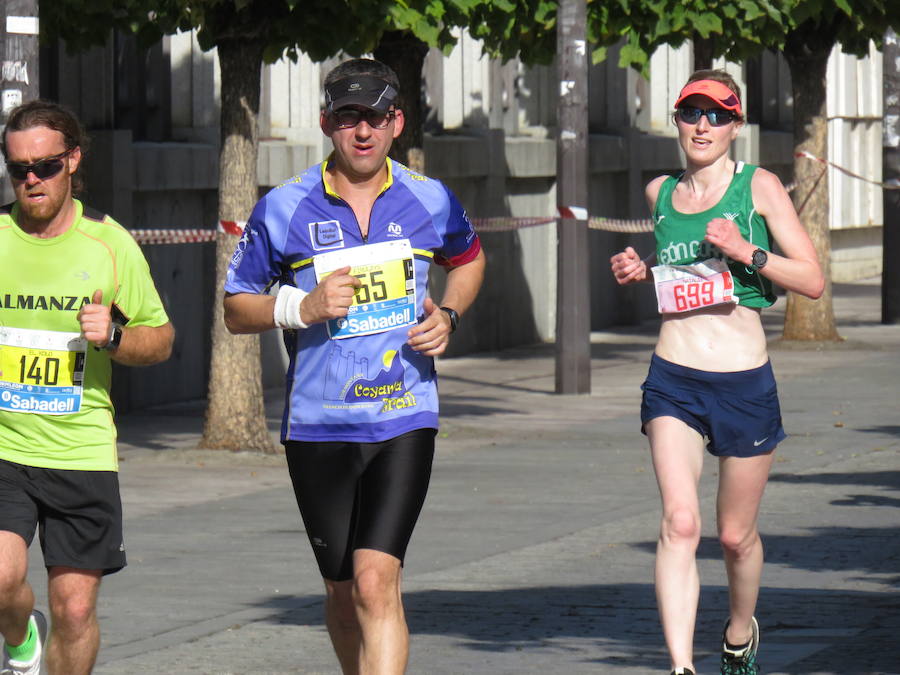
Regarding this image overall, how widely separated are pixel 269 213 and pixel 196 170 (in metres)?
11.8

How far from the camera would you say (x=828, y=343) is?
21703 mm

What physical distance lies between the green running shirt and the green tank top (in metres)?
1.82

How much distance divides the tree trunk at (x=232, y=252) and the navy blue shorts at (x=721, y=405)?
700cm

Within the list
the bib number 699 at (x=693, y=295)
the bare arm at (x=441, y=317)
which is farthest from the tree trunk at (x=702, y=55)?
the bare arm at (x=441, y=317)

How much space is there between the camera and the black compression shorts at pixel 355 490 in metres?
5.95

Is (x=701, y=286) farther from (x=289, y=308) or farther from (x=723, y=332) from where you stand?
(x=289, y=308)

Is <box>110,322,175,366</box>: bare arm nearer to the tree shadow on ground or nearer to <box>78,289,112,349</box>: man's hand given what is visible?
<box>78,289,112,349</box>: man's hand

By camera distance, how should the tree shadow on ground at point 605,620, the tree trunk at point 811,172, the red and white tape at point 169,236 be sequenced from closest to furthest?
the tree shadow on ground at point 605,620
the red and white tape at point 169,236
the tree trunk at point 811,172

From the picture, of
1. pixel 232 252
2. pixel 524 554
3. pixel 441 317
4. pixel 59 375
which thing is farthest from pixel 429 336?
pixel 232 252

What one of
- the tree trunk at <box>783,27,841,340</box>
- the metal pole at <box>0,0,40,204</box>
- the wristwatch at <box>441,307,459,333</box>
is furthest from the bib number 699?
the tree trunk at <box>783,27,841,340</box>

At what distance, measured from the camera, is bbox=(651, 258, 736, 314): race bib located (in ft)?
22.1

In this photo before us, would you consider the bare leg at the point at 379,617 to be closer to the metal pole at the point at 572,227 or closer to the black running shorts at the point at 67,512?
the black running shorts at the point at 67,512

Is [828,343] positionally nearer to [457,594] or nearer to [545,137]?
[545,137]

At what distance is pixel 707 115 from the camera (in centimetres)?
682
